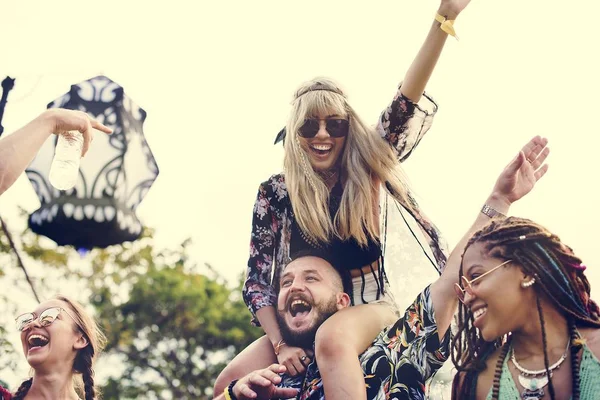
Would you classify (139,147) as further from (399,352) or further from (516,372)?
(516,372)

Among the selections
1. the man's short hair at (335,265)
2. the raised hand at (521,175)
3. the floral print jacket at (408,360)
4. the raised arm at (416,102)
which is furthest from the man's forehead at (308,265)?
the raised hand at (521,175)

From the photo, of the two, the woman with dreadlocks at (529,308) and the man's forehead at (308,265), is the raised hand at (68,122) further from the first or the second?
the woman with dreadlocks at (529,308)

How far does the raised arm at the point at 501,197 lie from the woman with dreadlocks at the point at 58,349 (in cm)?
183

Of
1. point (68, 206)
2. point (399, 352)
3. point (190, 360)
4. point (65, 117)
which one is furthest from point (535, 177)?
point (190, 360)

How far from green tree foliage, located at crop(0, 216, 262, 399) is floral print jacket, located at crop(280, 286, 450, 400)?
14.2m

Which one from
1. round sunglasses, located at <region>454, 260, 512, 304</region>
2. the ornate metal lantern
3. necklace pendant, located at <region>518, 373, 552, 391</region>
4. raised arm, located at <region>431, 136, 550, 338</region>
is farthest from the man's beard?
the ornate metal lantern

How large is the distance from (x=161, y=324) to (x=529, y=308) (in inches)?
626

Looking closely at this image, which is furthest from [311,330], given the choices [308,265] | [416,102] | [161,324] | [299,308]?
[161,324]

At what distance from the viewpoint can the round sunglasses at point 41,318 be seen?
4395mm

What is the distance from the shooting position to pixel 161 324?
18672mm

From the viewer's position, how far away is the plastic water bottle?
12.1 ft

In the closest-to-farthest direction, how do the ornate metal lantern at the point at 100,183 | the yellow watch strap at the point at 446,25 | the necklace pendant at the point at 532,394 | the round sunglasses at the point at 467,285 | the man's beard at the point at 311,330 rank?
the necklace pendant at the point at 532,394, the round sunglasses at the point at 467,285, the man's beard at the point at 311,330, the yellow watch strap at the point at 446,25, the ornate metal lantern at the point at 100,183

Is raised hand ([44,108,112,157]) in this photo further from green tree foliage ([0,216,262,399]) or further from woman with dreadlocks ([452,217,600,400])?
green tree foliage ([0,216,262,399])

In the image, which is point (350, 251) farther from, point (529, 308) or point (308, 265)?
point (529, 308)
